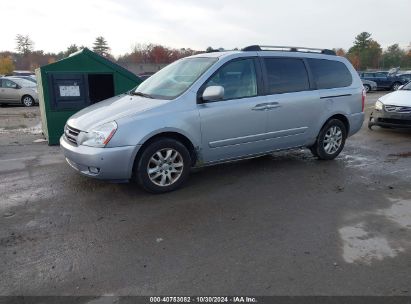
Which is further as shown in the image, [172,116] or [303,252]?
[172,116]

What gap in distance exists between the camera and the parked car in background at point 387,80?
998 inches

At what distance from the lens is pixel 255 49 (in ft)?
18.3

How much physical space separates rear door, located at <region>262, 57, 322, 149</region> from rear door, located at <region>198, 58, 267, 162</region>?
211 millimetres

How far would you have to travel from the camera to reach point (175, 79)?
5324 mm

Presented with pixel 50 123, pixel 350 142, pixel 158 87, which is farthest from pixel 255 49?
pixel 50 123

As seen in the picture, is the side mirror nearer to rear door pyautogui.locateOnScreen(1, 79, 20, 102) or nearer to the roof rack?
the roof rack

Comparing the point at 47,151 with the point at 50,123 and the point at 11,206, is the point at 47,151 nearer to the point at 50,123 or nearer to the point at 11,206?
the point at 50,123

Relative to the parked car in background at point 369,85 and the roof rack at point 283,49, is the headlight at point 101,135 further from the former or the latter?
the parked car in background at point 369,85

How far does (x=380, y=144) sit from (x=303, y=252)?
5657 millimetres

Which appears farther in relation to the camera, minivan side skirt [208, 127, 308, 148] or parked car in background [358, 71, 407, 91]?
parked car in background [358, 71, 407, 91]

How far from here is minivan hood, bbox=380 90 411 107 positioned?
344 inches

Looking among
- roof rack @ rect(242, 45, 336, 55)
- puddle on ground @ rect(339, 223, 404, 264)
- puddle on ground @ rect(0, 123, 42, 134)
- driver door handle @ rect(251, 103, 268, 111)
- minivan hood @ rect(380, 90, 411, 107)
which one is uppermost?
roof rack @ rect(242, 45, 336, 55)

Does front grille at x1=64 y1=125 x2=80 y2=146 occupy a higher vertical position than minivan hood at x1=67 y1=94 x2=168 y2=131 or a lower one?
lower

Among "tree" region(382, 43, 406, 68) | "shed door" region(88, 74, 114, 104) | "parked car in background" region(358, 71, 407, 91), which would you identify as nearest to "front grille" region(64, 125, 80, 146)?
"shed door" region(88, 74, 114, 104)
